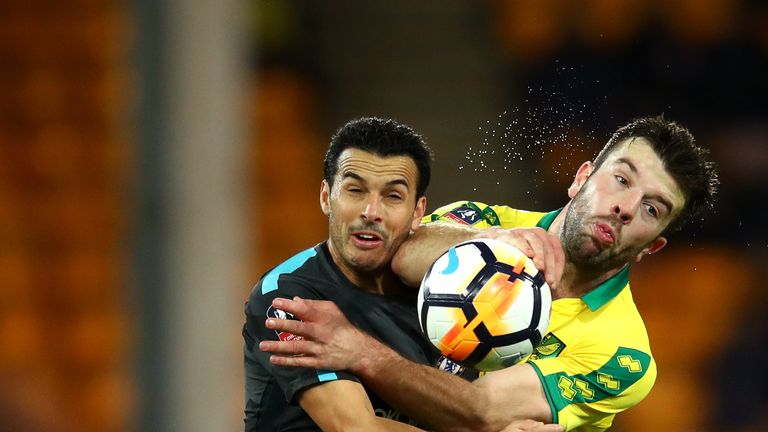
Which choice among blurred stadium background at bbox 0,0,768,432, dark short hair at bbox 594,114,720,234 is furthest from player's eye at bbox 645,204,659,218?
blurred stadium background at bbox 0,0,768,432

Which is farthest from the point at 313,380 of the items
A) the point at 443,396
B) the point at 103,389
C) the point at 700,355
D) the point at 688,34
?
the point at 688,34

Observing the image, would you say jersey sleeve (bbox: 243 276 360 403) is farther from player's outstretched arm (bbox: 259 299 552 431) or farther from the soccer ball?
the soccer ball

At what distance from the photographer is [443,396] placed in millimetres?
3715

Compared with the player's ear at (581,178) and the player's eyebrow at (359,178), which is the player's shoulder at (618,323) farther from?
the player's eyebrow at (359,178)

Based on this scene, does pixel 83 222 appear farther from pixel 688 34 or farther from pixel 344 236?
pixel 344 236

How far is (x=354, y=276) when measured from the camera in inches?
151

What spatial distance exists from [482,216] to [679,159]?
2.40 ft

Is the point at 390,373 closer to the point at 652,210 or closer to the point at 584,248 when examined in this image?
the point at 584,248

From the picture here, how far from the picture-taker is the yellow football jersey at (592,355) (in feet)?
13.6

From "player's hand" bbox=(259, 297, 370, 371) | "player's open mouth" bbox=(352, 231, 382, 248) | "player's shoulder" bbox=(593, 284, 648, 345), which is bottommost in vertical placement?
"player's shoulder" bbox=(593, 284, 648, 345)

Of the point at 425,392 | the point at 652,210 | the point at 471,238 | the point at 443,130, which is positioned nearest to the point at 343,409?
the point at 425,392

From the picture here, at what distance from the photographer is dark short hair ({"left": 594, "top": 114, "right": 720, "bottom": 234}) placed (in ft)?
13.6

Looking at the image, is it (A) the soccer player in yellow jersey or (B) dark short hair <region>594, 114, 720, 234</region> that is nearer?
(A) the soccer player in yellow jersey

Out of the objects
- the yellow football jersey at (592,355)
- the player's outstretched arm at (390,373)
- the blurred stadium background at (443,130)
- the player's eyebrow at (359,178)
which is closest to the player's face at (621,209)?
the yellow football jersey at (592,355)
